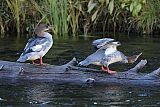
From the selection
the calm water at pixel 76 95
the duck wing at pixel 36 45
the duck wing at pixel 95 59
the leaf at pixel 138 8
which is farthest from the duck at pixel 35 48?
the leaf at pixel 138 8

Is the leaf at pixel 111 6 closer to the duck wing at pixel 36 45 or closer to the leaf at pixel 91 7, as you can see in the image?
the leaf at pixel 91 7

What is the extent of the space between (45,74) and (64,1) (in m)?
6.19

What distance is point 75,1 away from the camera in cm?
1476

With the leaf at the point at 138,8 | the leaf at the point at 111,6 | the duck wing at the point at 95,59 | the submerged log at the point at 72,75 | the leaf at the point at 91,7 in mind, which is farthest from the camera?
the leaf at the point at 91,7

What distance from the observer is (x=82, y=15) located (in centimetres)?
1484

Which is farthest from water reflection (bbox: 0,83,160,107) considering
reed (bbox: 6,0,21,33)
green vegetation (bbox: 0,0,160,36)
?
reed (bbox: 6,0,21,33)

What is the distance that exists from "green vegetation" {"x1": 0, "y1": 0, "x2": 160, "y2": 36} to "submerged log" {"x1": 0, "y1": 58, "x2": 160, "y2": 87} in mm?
5958

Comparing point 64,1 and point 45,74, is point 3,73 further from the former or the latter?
point 64,1

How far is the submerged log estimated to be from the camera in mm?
7648

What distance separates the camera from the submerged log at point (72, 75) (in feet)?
25.1

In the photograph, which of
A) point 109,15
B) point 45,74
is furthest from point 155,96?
point 109,15

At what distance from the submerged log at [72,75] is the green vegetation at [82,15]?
5958mm

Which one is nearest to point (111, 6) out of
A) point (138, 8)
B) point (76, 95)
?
point (138, 8)

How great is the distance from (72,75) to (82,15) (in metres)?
7.13
